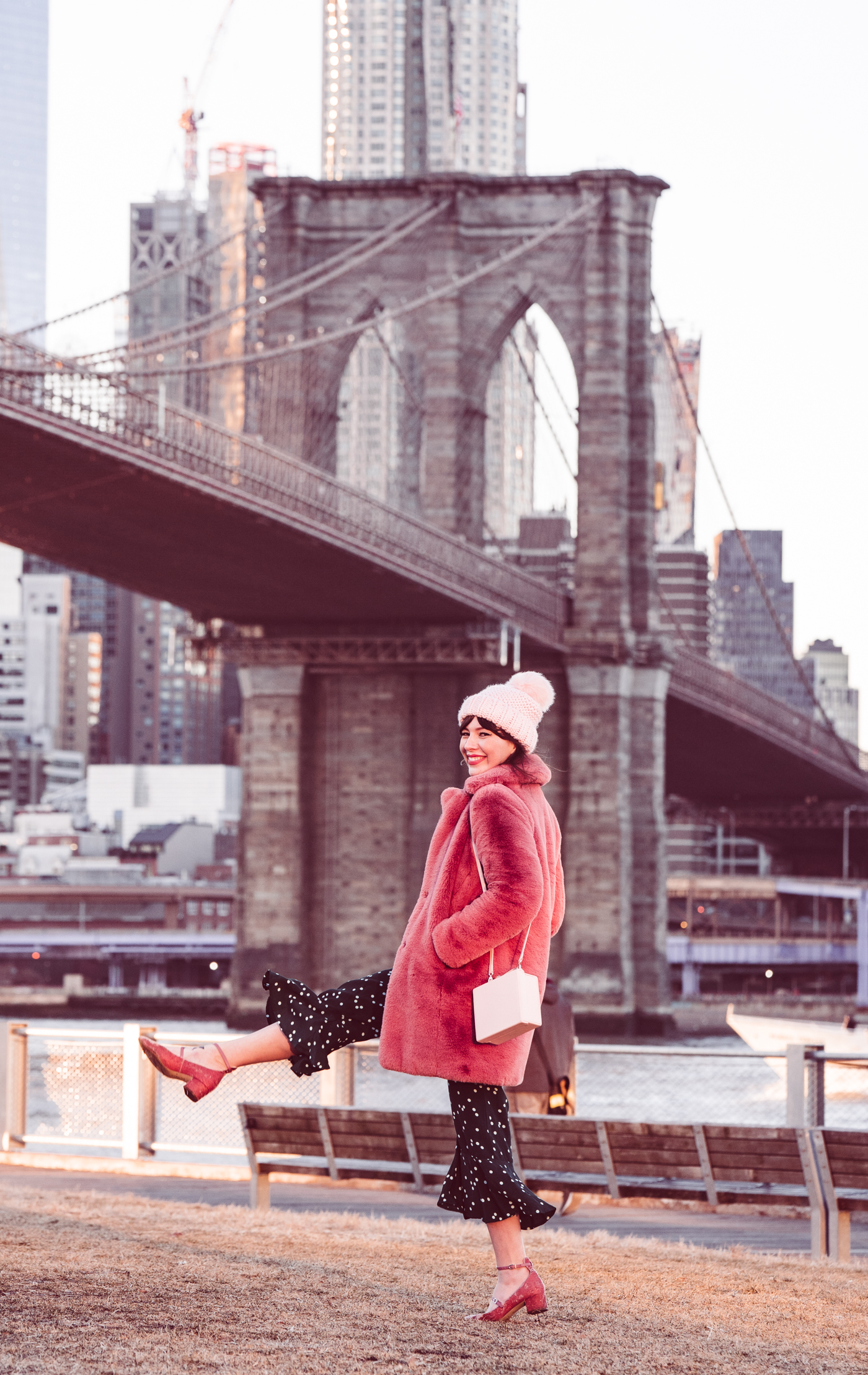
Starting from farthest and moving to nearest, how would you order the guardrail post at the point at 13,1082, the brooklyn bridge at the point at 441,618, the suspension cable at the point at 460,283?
1. the suspension cable at the point at 460,283
2. the brooklyn bridge at the point at 441,618
3. the guardrail post at the point at 13,1082

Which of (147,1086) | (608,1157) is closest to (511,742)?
(608,1157)

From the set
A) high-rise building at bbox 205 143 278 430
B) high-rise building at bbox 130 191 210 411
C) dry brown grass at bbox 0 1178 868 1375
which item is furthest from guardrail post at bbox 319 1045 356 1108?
high-rise building at bbox 130 191 210 411

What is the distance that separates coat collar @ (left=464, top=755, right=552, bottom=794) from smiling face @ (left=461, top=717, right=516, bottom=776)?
2 cm

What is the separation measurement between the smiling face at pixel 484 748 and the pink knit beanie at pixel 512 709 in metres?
0.03

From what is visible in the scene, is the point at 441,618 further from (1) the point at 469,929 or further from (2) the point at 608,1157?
(1) the point at 469,929

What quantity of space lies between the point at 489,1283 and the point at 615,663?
132 ft

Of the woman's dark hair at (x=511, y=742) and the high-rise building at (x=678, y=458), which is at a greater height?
the high-rise building at (x=678, y=458)

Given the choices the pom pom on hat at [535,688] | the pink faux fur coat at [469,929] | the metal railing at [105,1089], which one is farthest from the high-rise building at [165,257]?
the pink faux fur coat at [469,929]

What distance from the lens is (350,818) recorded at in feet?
156

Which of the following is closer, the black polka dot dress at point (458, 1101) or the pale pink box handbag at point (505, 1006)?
the pale pink box handbag at point (505, 1006)

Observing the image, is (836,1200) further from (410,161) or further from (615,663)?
(410,161)

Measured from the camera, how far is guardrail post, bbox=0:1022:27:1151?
37.3ft

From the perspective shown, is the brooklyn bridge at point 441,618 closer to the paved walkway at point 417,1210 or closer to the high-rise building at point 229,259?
the paved walkway at point 417,1210

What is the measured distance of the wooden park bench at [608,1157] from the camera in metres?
7.76
